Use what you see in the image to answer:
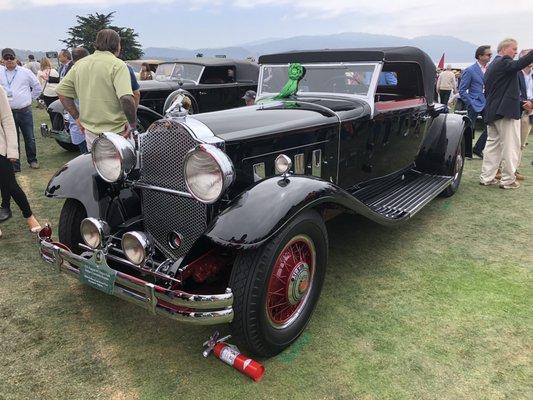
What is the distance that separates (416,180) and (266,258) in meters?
3.34

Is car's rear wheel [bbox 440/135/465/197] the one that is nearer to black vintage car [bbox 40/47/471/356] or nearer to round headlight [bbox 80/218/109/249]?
black vintage car [bbox 40/47/471/356]

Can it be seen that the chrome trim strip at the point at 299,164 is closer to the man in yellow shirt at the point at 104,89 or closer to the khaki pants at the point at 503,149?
the man in yellow shirt at the point at 104,89

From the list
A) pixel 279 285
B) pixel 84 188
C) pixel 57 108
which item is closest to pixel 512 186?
pixel 279 285

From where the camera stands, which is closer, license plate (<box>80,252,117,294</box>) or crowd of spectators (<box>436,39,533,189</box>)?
license plate (<box>80,252,117,294</box>)

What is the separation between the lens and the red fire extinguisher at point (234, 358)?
2205 mm

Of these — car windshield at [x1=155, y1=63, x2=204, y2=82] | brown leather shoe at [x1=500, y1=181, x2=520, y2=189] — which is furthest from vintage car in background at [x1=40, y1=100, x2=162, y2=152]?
brown leather shoe at [x1=500, y1=181, x2=520, y2=189]

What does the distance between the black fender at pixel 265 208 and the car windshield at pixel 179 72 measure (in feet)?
21.4

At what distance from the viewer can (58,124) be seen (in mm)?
7270

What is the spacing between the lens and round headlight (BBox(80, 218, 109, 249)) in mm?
2492

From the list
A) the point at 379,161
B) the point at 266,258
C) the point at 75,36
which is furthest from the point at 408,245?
the point at 75,36

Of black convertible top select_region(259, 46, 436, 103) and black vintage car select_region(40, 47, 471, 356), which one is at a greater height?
black convertible top select_region(259, 46, 436, 103)

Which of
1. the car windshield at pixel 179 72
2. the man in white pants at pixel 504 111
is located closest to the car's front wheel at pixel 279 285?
the man in white pants at pixel 504 111

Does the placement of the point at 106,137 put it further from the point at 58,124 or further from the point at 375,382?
the point at 58,124

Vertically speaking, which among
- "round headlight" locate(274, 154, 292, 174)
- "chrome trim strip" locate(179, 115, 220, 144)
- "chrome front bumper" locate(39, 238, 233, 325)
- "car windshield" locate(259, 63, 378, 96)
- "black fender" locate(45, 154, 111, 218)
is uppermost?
"car windshield" locate(259, 63, 378, 96)
